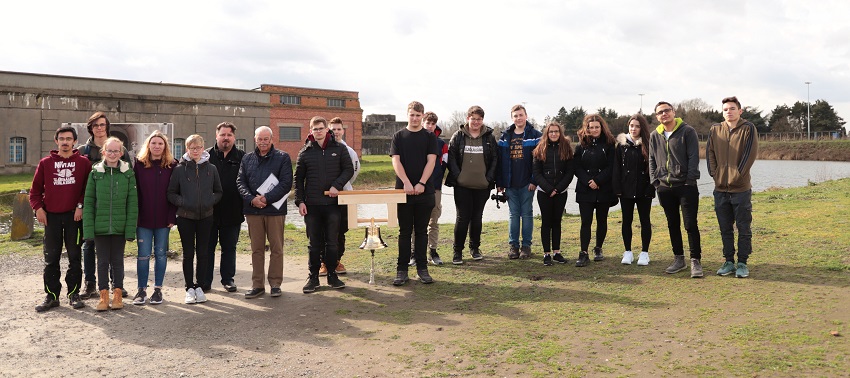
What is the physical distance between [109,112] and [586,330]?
3370 cm

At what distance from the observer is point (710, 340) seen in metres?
4.64

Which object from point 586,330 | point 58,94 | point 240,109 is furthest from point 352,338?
point 240,109

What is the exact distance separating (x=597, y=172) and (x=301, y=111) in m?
36.8

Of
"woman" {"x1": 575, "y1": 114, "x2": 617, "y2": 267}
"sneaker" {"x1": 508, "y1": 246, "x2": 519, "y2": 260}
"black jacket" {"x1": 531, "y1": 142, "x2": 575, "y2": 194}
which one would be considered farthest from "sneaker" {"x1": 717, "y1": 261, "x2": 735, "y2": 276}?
"sneaker" {"x1": 508, "y1": 246, "x2": 519, "y2": 260}

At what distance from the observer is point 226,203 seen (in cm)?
711

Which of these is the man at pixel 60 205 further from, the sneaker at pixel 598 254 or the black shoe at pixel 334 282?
the sneaker at pixel 598 254

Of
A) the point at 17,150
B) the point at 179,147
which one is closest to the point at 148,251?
the point at 17,150

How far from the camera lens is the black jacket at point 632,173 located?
742 centimetres

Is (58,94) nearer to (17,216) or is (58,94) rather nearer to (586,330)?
(17,216)

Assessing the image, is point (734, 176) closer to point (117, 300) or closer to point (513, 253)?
point (513, 253)

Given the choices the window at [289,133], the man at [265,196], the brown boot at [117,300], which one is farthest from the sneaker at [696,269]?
the window at [289,133]

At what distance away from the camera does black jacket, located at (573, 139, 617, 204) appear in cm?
765

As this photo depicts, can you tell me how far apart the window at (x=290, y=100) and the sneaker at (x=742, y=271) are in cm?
3816

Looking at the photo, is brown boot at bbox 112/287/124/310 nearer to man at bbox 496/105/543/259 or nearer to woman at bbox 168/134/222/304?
woman at bbox 168/134/222/304
